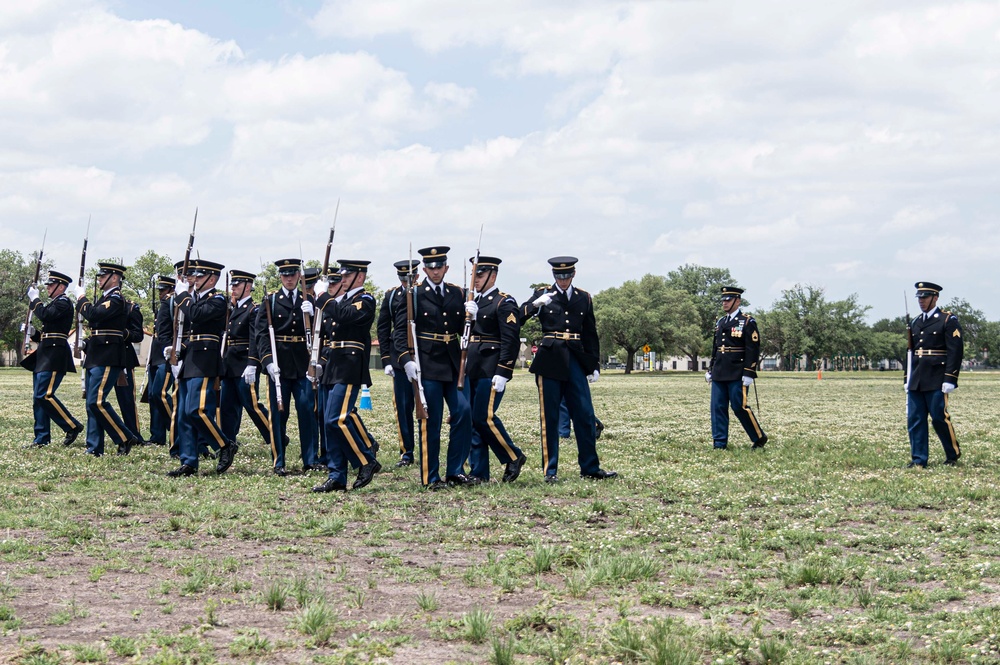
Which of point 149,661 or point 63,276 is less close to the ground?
point 63,276

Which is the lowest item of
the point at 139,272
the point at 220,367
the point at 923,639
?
the point at 923,639

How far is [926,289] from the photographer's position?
14.1m

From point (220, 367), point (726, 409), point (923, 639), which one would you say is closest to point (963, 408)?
point (726, 409)

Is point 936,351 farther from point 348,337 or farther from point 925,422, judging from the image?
point 348,337

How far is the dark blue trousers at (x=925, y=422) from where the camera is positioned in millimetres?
13633

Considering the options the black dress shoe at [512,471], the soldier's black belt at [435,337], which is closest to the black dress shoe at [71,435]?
the soldier's black belt at [435,337]

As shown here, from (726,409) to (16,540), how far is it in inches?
420

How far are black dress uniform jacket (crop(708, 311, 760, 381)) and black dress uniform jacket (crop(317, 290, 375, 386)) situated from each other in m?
6.41

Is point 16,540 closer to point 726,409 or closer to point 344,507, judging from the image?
point 344,507

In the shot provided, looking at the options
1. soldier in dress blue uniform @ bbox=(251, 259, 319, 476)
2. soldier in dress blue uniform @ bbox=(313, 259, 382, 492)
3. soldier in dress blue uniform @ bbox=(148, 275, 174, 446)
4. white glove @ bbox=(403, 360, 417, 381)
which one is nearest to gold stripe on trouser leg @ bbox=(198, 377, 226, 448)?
soldier in dress blue uniform @ bbox=(251, 259, 319, 476)

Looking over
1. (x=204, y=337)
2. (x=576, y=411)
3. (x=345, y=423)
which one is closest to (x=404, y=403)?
(x=345, y=423)

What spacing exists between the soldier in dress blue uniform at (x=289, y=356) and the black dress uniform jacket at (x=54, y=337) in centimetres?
404

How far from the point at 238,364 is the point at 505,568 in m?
7.64

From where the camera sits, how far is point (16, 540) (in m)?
8.05
